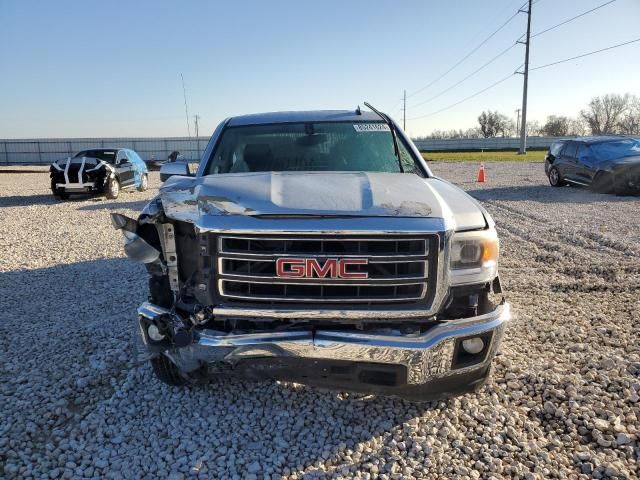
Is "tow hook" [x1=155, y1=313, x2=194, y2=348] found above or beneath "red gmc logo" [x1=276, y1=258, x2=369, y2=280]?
beneath

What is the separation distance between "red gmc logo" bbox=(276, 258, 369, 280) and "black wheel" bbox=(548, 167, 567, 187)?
47.7ft

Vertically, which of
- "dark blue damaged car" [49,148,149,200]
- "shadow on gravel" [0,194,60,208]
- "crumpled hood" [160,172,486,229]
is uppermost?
"crumpled hood" [160,172,486,229]

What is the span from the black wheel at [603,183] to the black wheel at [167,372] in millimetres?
13003

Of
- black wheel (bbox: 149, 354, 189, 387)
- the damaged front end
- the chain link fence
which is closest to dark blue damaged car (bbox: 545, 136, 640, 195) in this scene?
the damaged front end

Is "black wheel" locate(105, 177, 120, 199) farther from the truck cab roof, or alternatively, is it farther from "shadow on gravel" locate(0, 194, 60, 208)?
the truck cab roof

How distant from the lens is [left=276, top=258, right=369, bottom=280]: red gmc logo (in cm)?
244

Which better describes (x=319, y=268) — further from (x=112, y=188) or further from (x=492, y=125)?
(x=492, y=125)

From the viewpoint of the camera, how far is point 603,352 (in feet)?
12.0

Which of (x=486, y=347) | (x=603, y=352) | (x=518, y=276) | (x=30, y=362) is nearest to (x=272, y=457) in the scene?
(x=486, y=347)

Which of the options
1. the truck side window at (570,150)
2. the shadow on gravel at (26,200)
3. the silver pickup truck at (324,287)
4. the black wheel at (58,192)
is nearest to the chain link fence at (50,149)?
the shadow on gravel at (26,200)

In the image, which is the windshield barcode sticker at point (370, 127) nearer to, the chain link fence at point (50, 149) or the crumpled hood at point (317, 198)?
the crumpled hood at point (317, 198)

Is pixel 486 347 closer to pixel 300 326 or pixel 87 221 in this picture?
pixel 300 326

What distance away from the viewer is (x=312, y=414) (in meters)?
2.91

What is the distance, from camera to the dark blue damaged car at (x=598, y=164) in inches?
494
